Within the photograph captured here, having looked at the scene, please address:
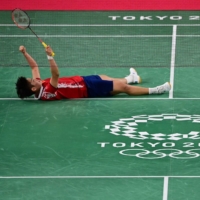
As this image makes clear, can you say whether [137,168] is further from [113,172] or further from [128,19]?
[128,19]

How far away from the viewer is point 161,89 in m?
18.5

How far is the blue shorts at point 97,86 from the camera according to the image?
1844 cm

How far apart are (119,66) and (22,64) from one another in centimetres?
202

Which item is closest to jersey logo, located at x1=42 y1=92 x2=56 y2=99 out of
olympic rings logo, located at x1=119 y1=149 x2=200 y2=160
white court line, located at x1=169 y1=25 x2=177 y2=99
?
white court line, located at x1=169 y1=25 x2=177 y2=99

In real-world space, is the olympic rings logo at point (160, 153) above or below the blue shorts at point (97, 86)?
below

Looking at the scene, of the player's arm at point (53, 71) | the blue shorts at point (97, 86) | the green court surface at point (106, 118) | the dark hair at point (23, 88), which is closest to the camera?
the green court surface at point (106, 118)

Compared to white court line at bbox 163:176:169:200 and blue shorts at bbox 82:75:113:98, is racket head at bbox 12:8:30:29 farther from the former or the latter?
white court line at bbox 163:176:169:200

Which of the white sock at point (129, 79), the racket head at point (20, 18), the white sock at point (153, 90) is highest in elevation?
the racket head at point (20, 18)

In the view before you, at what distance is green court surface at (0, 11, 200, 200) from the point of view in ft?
50.5

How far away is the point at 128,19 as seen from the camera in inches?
881

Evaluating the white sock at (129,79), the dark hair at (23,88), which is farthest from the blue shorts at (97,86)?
the dark hair at (23,88)

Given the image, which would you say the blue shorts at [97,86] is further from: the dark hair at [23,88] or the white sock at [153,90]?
the dark hair at [23,88]

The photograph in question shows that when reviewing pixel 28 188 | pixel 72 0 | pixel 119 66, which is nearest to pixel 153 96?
pixel 119 66

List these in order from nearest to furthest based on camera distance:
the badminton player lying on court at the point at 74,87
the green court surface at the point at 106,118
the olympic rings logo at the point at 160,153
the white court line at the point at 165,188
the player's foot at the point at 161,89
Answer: the white court line at the point at 165,188, the green court surface at the point at 106,118, the olympic rings logo at the point at 160,153, the badminton player lying on court at the point at 74,87, the player's foot at the point at 161,89
